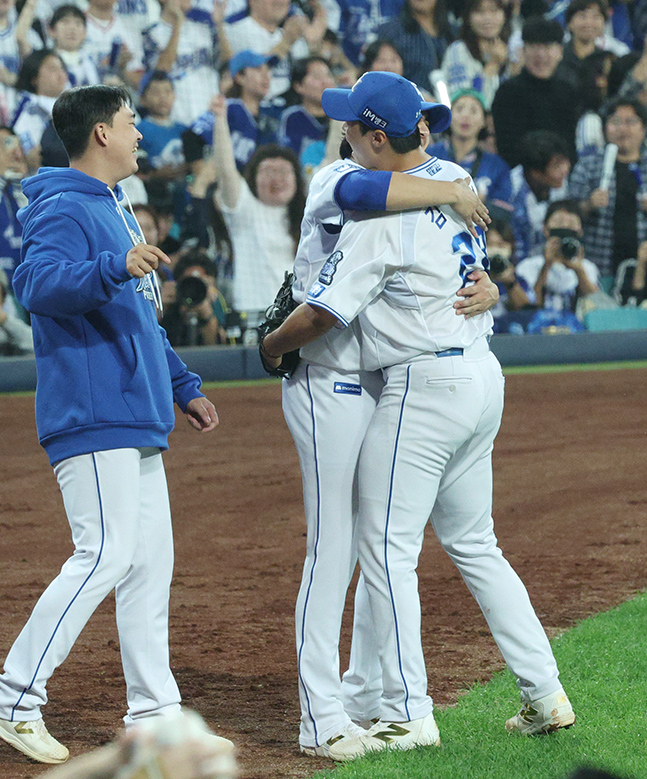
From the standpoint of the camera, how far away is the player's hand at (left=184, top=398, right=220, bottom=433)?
2963 mm

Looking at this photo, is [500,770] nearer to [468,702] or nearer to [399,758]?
[399,758]

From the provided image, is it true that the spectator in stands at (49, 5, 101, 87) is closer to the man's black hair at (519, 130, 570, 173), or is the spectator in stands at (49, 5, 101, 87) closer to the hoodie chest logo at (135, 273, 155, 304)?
the man's black hair at (519, 130, 570, 173)

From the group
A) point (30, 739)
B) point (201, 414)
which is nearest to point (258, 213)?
point (201, 414)

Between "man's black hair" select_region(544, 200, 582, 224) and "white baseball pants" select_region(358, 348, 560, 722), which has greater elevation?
"man's black hair" select_region(544, 200, 582, 224)

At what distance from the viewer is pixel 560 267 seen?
56.0 ft

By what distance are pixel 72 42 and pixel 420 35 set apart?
5.73m

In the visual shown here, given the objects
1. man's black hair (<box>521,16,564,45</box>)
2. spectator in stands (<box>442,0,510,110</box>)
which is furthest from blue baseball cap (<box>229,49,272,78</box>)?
man's black hair (<box>521,16,564,45</box>)

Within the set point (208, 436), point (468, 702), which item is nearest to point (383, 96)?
point (468, 702)

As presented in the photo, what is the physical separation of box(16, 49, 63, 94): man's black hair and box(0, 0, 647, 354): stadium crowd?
0.03 m

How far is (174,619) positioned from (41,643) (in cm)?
179

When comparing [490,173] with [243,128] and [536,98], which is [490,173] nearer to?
[536,98]


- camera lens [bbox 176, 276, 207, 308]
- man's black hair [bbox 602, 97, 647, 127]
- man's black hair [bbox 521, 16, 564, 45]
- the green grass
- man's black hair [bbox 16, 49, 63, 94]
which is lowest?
the green grass

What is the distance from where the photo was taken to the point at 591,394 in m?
11.4

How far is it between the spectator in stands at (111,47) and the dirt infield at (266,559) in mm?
7081
